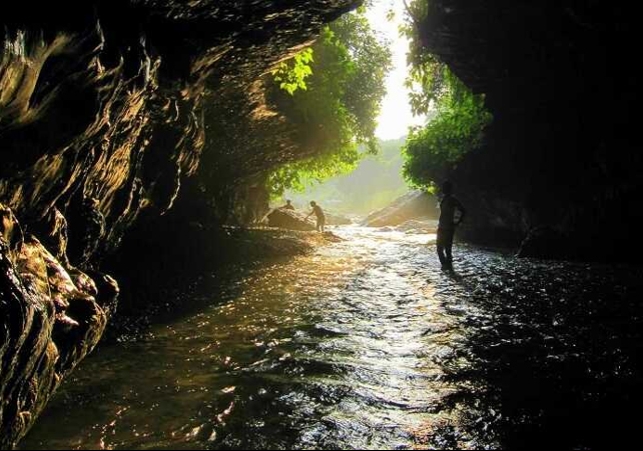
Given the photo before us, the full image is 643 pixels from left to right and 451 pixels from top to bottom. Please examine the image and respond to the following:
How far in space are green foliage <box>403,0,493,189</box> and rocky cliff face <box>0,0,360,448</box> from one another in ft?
36.4

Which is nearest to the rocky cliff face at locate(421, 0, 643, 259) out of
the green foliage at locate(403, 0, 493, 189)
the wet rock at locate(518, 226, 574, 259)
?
the wet rock at locate(518, 226, 574, 259)

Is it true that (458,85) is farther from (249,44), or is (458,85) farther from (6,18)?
(6,18)

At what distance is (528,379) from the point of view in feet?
16.1

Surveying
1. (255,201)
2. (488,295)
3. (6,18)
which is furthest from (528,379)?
(255,201)

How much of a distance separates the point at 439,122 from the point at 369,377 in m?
22.4

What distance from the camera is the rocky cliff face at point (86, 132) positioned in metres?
4.02

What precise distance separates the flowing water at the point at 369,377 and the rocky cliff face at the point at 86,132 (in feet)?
2.35

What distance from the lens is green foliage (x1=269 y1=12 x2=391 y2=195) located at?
934 inches

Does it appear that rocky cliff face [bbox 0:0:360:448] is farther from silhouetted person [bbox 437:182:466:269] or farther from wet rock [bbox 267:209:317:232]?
wet rock [bbox 267:209:317:232]

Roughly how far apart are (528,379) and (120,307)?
743cm

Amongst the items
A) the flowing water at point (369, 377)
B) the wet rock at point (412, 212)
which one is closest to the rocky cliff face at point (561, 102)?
the flowing water at point (369, 377)

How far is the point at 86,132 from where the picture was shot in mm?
6379

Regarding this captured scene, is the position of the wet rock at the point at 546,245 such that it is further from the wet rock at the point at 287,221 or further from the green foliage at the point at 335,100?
the wet rock at the point at 287,221

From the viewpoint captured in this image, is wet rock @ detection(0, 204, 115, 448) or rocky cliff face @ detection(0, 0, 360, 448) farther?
rocky cliff face @ detection(0, 0, 360, 448)
